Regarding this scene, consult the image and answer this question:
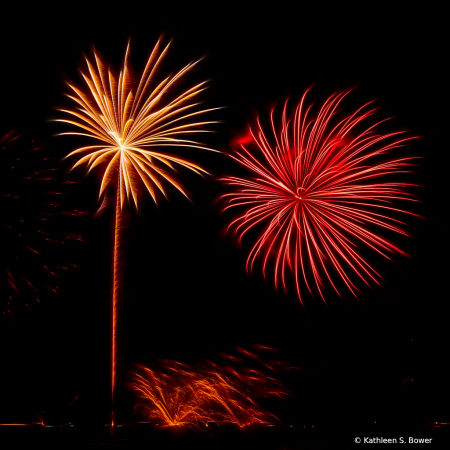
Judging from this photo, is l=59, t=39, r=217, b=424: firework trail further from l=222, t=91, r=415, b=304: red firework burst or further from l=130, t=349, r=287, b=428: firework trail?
l=130, t=349, r=287, b=428: firework trail

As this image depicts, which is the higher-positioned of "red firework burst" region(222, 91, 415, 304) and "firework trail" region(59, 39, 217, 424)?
"firework trail" region(59, 39, 217, 424)

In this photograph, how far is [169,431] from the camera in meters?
6.10

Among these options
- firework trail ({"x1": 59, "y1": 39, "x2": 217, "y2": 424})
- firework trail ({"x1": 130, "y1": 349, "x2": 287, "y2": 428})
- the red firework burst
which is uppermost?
firework trail ({"x1": 59, "y1": 39, "x2": 217, "y2": 424})

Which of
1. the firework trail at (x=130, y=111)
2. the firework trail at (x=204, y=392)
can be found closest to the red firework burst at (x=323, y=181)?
the firework trail at (x=130, y=111)

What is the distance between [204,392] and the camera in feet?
22.8

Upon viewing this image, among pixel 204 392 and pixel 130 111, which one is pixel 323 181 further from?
pixel 204 392

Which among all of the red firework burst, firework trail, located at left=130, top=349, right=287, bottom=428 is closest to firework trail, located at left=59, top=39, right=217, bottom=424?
the red firework burst

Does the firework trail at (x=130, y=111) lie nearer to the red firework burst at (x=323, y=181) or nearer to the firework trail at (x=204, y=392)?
the red firework burst at (x=323, y=181)

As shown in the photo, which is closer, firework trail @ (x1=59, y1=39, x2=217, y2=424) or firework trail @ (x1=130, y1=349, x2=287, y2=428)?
firework trail @ (x1=59, y1=39, x2=217, y2=424)

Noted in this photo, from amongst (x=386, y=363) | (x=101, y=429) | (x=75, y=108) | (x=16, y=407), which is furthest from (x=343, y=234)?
(x=16, y=407)

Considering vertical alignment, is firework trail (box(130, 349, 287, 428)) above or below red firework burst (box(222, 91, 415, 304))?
below

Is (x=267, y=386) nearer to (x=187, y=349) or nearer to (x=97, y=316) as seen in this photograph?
(x=187, y=349)

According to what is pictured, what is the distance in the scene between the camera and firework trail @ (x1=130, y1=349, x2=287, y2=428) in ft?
21.9

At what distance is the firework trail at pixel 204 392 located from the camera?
669 centimetres
